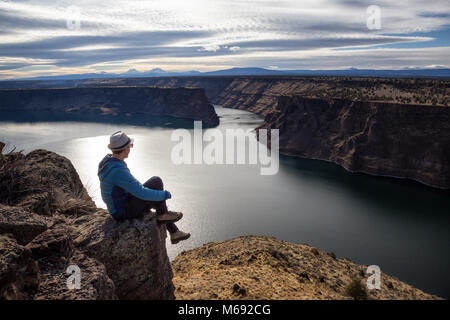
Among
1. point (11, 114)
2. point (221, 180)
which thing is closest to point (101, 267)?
point (221, 180)

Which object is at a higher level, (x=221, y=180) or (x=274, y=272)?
(x=274, y=272)

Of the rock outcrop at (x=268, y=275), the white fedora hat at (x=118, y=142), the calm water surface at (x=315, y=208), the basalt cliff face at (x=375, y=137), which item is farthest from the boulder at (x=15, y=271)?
the basalt cliff face at (x=375, y=137)

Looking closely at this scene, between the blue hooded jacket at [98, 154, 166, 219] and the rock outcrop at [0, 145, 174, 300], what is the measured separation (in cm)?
82

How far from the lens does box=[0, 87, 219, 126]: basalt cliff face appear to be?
16965 cm

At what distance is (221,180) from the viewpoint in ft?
196

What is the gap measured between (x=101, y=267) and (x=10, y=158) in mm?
7786

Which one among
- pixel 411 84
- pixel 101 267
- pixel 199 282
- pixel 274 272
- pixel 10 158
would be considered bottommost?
pixel 274 272

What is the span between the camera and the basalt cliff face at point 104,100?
557 ft

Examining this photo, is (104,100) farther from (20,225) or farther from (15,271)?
(15,271)

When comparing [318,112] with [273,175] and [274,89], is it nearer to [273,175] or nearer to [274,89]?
[273,175]

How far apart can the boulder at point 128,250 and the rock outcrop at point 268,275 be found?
11.2ft

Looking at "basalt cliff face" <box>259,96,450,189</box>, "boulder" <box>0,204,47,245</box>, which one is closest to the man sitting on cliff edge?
"boulder" <box>0,204,47,245</box>

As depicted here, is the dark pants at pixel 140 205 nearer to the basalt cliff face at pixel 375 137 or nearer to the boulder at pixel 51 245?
the boulder at pixel 51 245

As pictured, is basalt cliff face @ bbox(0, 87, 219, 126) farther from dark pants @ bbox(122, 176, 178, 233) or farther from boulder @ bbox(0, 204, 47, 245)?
boulder @ bbox(0, 204, 47, 245)
